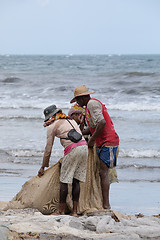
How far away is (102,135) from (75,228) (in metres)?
1.26

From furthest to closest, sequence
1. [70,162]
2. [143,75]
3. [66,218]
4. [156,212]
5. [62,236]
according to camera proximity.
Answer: [143,75], [156,212], [70,162], [66,218], [62,236]

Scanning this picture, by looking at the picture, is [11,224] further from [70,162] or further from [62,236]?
[70,162]

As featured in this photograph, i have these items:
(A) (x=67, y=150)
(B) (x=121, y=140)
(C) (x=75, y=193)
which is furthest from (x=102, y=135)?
(B) (x=121, y=140)

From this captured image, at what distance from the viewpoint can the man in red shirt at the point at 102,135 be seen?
181 inches

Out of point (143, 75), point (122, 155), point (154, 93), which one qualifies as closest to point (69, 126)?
point (122, 155)

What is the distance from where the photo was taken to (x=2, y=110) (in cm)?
1616

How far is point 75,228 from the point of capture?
3.93 meters

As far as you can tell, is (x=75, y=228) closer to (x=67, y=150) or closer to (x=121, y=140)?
(x=67, y=150)

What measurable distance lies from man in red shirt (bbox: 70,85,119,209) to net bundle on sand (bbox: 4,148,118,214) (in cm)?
14

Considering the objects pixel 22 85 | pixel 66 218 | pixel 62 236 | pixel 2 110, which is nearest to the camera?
pixel 62 236

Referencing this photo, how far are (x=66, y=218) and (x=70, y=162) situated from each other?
0.67 m

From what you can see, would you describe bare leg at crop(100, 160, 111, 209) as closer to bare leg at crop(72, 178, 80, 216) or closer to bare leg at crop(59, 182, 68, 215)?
bare leg at crop(72, 178, 80, 216)

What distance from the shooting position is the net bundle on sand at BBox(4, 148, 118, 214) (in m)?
4.77

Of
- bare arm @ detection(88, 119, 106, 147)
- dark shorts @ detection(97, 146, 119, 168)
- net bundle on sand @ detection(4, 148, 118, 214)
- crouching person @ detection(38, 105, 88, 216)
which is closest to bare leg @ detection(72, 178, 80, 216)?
crouching person @ detection(38, 105, 88, 216)
